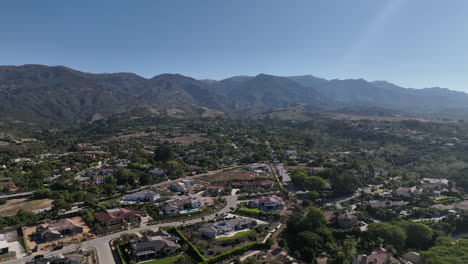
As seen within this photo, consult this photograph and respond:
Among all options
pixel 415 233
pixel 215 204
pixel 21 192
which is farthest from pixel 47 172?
pixel 415 233

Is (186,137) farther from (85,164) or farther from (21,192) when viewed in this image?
(21,192)

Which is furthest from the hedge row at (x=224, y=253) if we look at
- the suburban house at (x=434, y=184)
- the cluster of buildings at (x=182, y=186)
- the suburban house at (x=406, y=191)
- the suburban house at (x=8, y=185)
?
the suburban house at (x=434, y=184)

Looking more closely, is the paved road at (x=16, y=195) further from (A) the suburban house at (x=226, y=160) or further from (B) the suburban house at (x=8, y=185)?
(A) the suburban house at (x=226, y=160)

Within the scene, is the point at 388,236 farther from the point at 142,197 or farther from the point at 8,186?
the point at 8,186

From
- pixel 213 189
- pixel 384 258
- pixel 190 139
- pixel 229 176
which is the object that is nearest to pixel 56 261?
pixel 213 189

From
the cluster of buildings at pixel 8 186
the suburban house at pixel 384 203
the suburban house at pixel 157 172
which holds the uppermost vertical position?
the cluster of buildings at pixel 8 186

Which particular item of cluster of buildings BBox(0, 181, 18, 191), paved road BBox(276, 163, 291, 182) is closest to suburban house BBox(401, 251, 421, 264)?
paved road BBox(276, 163, 291, 182)

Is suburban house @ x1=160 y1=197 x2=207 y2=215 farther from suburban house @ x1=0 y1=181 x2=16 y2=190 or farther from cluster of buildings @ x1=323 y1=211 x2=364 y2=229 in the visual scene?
suburban house @ x1=0 y1=181 x2=16 y2=190
